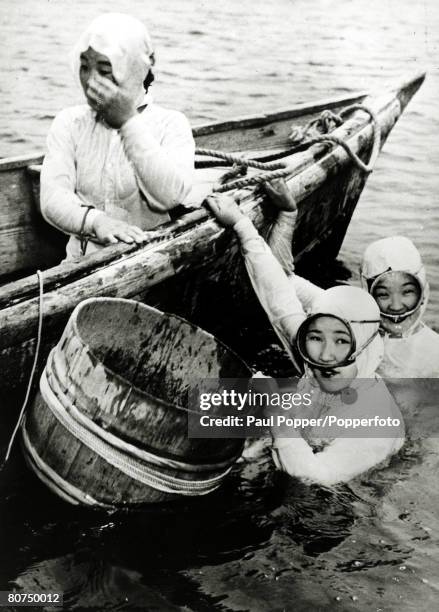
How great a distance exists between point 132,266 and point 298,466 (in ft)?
3.97

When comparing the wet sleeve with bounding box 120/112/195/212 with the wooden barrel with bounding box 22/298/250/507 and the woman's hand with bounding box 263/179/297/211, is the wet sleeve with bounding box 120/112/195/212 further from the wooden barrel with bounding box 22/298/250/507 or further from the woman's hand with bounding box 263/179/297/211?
the woman's hand with bounding box 263/179/297/211

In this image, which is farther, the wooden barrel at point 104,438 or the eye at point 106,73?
the eye at point 106,73

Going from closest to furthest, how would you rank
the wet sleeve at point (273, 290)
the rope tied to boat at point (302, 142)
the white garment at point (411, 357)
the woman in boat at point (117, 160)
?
the woman in boat at point (117, 160)
the wet sleeve at point (273, 290)
the white garment at point (411, 357)
the rope tied to boat at point (302, 142)

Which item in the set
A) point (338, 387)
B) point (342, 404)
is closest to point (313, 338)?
point (338, 387)

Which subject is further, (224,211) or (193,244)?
(224,211)

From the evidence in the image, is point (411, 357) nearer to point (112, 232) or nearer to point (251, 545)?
point (251, 545)

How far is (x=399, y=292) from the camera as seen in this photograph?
14.4 feet

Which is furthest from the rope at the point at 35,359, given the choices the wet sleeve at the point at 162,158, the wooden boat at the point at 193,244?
the wet sleeve at the point at 162,158

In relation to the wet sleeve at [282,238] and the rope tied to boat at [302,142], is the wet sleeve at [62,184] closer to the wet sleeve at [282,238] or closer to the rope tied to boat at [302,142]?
the rope tied to boat at [302,142]

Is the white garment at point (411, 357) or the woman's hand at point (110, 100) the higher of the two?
Answer: the woman's hand at point (110, 100)

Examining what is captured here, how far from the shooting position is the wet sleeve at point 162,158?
3.70m

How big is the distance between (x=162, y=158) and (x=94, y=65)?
521 mm

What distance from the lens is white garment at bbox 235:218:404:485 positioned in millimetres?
3611

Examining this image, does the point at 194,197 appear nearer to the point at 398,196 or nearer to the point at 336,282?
the point at 336,282
